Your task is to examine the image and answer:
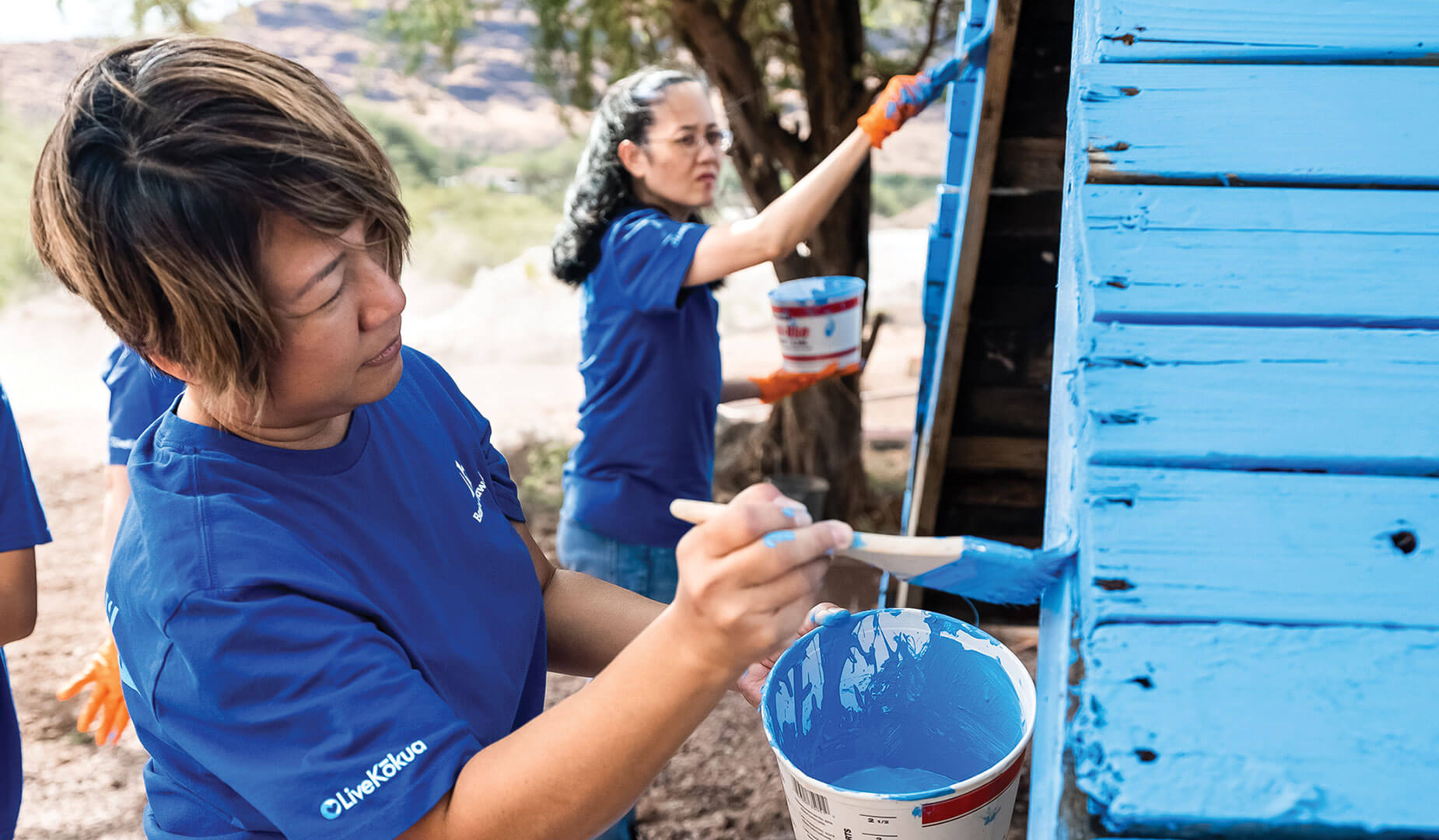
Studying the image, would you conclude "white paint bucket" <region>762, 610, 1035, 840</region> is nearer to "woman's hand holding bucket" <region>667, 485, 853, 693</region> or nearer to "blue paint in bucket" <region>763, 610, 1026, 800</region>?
"blue paint in bucket" <region>763, 610, 1026, 800</region>

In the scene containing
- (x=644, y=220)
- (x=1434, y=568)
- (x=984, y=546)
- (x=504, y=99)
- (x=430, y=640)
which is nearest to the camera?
(x=1434, y=568)

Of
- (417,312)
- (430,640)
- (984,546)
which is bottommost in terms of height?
(417,312)

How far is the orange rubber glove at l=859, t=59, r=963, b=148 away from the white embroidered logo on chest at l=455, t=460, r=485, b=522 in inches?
57.4

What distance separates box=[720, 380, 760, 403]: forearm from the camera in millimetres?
3260

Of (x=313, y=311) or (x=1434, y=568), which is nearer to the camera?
(x=1434, y=568)

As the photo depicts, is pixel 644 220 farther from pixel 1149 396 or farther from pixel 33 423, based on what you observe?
pixel 33 423

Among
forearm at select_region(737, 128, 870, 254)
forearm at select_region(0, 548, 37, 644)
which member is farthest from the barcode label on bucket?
forearm at select_region(737, 128, 870, 254)

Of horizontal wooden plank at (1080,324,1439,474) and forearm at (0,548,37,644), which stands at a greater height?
horizontal wooden plank at (1080,324,1439,474)

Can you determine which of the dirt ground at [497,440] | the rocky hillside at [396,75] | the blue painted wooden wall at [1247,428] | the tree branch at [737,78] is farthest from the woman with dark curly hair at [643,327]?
the rocky hillside at [396,75]

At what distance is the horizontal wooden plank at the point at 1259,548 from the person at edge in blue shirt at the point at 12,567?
162 centimetres

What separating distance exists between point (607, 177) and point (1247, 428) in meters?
2.09

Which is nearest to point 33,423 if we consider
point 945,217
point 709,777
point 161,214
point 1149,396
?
point 709,777

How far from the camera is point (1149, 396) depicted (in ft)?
2.86

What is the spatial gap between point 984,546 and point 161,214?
2.64 feet
